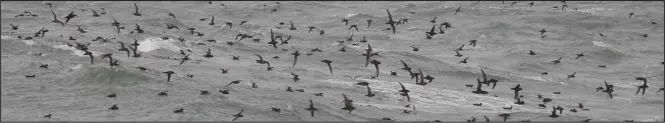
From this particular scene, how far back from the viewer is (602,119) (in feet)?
124

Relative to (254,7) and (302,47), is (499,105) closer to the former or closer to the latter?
(302,47)

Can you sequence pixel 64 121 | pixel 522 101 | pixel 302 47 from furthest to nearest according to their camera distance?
pixel 302 47 < pixel 522 101 < pixel 64 121

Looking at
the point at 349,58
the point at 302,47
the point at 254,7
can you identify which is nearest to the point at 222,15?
the point at 254,7

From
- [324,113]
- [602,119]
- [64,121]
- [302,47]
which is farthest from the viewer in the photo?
[302,47]

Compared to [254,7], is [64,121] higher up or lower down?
lower down

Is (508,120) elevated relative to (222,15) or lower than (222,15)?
lower

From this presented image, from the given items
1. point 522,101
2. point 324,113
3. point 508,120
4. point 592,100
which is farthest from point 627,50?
point 324,113

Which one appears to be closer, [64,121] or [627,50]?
[64,121]

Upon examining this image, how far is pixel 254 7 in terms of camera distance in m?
77.3

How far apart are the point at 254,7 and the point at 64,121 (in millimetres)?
47384

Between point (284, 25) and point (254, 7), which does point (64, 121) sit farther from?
point (254, 7)

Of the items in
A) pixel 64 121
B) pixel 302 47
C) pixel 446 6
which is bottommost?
pixel 64 121

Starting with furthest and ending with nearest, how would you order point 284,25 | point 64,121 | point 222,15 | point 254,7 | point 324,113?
point 254,7
point 222,15
point 284,25
point 324,113
point 64,121

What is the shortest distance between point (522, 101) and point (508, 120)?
15.1 ft
